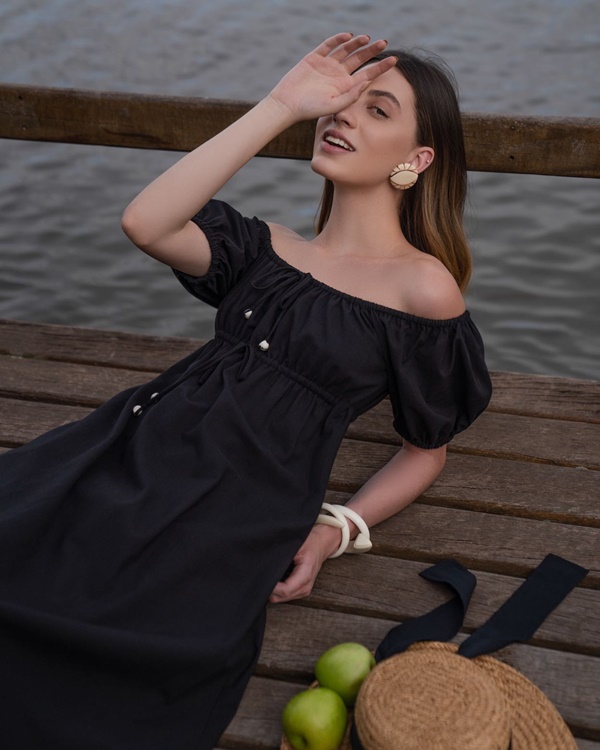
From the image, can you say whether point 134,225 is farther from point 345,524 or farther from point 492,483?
point 492,483

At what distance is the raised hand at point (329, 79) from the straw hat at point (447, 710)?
132 centimetres

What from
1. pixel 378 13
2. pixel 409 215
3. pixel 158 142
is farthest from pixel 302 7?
pixel 409 215

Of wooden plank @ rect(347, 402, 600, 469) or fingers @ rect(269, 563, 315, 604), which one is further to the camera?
wooden plank @ rect(347, 402, 600, 469)

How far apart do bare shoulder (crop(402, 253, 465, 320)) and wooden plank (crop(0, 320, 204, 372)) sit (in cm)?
116

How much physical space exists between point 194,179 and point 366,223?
47 centimetres

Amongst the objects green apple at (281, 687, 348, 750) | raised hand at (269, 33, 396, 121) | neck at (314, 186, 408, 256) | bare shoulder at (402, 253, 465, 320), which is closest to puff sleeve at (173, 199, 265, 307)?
neck at (314, 186, 408, 256)

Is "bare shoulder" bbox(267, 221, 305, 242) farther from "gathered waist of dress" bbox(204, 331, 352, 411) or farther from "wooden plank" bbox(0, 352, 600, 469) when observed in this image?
"wooden plank" bbox(0, 352, 600, 469)

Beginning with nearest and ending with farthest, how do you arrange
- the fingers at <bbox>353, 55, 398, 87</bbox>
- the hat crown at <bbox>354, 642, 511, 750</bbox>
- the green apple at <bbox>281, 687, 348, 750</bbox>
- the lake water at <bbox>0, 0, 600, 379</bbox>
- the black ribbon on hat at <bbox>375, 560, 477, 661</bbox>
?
the hat crown at <bbox>354, 642, 511, 750</bbox>
the green apple at <bbox>281, 687, 348, 750</bbox>
the black ribbon on hat at <bbox>375, 560, 477, 661</bbox>
the fingers at <bbox>353, 55, 398, 87</bbox>
the lake water at <bbox>0, 0, 600, 379</bbox>

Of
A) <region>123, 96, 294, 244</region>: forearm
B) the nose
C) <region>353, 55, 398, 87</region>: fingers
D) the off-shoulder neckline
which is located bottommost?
the off-shoulder neckline

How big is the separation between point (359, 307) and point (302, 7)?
8497 mm

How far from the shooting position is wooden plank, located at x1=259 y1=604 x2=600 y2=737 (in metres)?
2.09

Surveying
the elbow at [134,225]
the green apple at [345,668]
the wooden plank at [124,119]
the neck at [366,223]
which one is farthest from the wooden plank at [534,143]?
the green apple at [345,668]

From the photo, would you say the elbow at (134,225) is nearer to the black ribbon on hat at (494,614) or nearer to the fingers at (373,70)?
the fingers at (373,70)

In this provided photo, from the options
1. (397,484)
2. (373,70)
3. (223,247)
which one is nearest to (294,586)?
(397,484)
